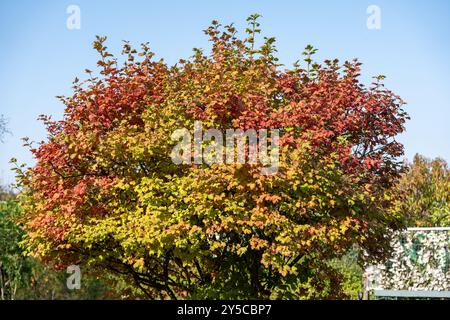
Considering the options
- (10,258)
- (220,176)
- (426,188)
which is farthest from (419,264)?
(10,258)

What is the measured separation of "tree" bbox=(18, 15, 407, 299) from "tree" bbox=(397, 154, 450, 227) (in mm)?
12111

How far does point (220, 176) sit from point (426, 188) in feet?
Answer: 55.3

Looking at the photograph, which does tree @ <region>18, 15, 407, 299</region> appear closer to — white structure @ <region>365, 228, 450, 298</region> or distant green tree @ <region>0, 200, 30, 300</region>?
white structure @ <region>365, 228, 450, 298</region>

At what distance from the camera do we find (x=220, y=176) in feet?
27.6

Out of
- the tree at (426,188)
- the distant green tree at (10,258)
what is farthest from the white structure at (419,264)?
the distant green tree at (10,258)

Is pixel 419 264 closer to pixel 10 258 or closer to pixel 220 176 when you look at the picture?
pixel 220 176

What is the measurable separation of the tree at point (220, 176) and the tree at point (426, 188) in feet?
39.7

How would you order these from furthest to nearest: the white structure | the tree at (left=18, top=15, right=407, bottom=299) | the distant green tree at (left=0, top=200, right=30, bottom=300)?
the distant green tree at (left=0, top=200, right=30, bottom=300), the white structure, the tree at (left=18, top=15, right=407, bottom=299)

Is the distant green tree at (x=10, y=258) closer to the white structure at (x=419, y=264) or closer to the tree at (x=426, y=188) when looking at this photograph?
the white structure at (x=419, y=264)

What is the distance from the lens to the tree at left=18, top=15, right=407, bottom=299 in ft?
28.0

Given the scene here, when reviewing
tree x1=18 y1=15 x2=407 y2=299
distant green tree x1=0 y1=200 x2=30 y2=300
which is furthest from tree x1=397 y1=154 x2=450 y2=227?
distant green tree x1=0 y1=200 x2=30 y2=300

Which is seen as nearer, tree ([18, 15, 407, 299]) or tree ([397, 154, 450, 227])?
tree ([18, 15, 407, 299])

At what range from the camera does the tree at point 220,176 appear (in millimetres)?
8539
